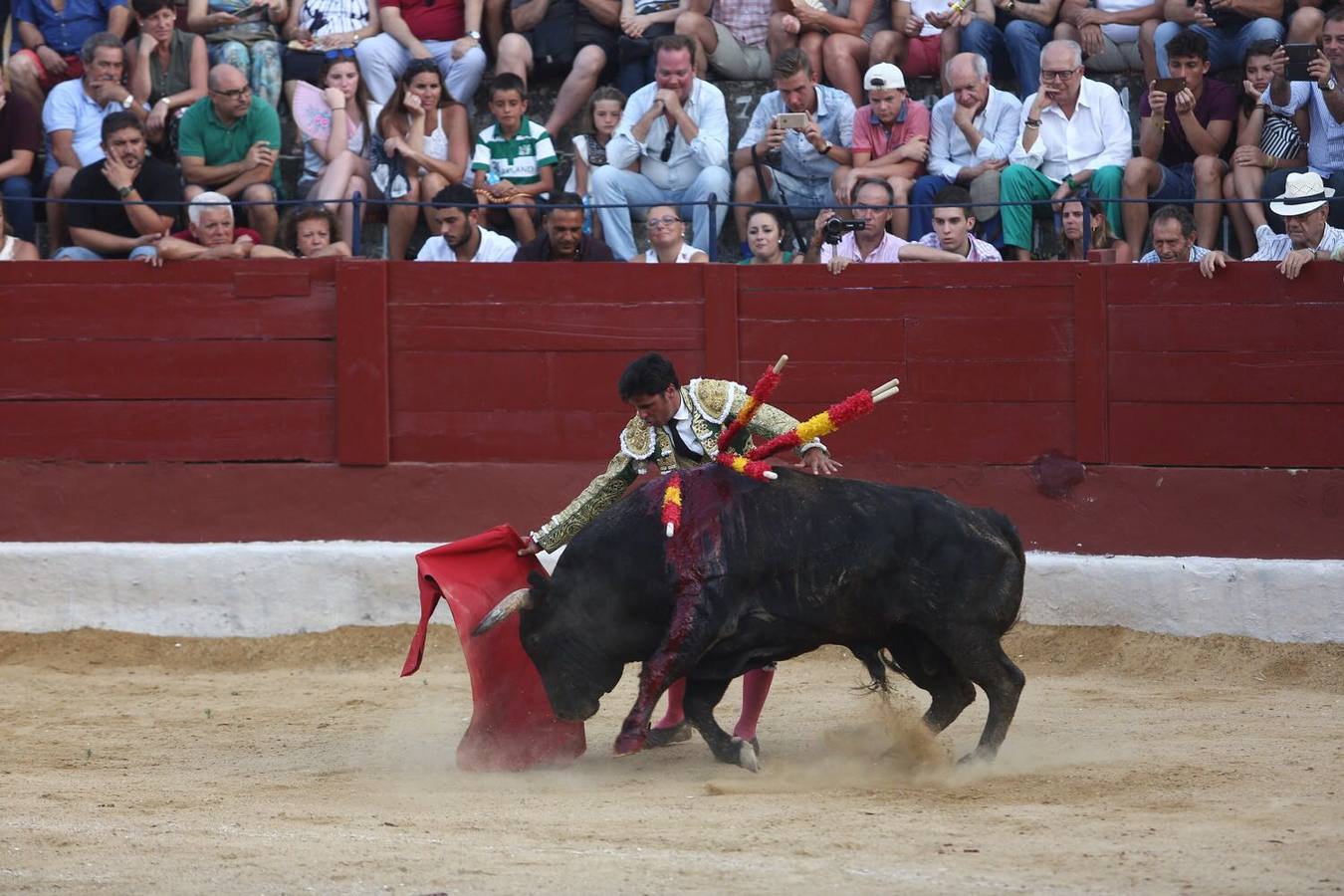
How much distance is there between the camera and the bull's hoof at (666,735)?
18.9 ft

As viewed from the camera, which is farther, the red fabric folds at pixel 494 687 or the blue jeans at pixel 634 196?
the blue jeans at pixel 634 196

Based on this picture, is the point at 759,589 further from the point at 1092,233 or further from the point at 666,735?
the point at 1092,233

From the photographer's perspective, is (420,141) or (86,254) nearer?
(86,254)

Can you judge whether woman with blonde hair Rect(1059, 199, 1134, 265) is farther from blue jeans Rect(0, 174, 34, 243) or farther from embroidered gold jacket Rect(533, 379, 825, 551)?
blue jeans Rect(0, 174, 34, 243)

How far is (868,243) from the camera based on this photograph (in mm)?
7887

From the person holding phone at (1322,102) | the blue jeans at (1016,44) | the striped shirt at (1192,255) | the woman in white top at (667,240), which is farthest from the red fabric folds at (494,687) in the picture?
the blue jeans at (1016,44)

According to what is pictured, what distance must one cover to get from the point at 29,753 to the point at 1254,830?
3.69 meters

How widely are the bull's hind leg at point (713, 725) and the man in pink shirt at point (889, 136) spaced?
3.28 m

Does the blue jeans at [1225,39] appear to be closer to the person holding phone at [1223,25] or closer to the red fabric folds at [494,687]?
the person holding phone at [1223,25]

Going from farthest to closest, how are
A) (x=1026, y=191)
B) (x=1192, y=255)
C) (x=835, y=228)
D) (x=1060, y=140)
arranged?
(x=1060, y=140)
(x=1026, y=191)
(x=1192, y=255)
(x=835, y=228)

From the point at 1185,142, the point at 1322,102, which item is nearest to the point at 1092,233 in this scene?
the point at 1185,142

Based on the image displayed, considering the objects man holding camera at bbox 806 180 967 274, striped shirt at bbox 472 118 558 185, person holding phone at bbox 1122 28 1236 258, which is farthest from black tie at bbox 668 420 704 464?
striped shirt at bbox 472 118 558 185

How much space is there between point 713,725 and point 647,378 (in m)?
1.01

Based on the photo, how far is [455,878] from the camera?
13.1 feet
